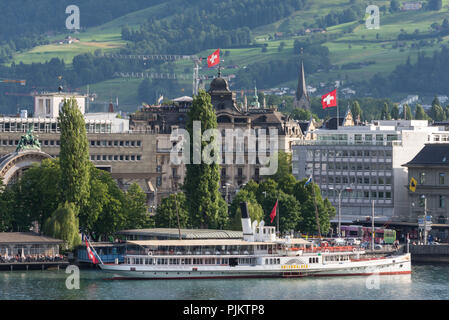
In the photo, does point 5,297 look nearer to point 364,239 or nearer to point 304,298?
point 304,298

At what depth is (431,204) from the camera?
7441 inches

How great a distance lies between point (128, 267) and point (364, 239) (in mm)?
42137

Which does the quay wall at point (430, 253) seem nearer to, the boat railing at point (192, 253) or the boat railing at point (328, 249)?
the boat railing at point (328, 249)

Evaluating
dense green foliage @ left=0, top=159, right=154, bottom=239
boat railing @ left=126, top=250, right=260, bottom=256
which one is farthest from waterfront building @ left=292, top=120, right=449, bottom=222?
boat railing @ left=126, top=250, right=260, bottom=256

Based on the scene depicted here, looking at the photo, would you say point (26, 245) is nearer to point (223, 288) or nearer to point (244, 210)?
point (244, 210)

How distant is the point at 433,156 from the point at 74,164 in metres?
52.6

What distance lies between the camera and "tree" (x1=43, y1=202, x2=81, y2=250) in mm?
158875

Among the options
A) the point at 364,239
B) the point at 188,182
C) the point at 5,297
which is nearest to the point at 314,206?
the point at 364,239

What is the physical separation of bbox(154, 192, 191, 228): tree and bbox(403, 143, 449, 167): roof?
1411 inches

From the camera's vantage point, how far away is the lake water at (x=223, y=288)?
132 meters

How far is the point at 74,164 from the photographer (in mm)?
162750

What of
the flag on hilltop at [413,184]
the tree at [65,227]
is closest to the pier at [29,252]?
the tree at [65,227]

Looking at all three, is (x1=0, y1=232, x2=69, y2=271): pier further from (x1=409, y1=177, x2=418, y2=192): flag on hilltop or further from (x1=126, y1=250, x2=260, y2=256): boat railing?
(x1=409, y1=177, x2=418, y2=192): flag on hilltop

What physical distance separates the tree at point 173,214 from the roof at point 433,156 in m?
35.8
